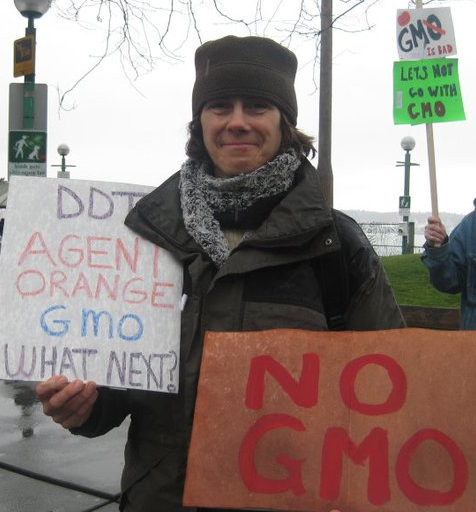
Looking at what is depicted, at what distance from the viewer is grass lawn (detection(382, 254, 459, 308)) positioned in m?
8.92

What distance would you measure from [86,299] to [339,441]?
711 millimetres

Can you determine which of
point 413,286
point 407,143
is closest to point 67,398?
point 413,286

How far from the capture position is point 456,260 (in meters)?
3.55

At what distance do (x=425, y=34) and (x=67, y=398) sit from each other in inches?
135

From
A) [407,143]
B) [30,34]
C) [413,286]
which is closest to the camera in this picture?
[30,34]

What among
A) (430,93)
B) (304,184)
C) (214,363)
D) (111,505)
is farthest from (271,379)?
(430,93)

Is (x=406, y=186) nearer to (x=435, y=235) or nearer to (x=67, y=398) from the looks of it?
(x=435, y=235)

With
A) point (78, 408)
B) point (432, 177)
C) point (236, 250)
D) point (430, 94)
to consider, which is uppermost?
point (430, 94)

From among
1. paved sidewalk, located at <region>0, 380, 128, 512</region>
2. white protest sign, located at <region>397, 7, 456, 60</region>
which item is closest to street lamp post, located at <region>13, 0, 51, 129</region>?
paved sidewalk, located at <region>0, 380, 128, 512</region>

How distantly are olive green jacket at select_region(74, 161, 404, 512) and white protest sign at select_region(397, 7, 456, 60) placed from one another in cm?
284

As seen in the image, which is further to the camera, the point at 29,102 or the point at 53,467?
the point at 29,102

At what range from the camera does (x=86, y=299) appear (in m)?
1.76

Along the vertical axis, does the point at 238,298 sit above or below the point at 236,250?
below

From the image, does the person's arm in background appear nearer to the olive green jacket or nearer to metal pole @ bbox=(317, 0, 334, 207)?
the olive green jacket
